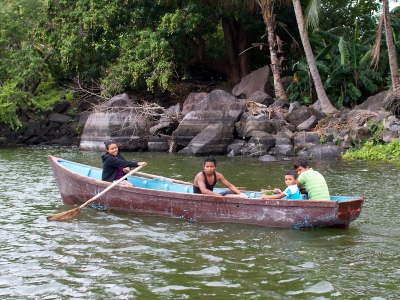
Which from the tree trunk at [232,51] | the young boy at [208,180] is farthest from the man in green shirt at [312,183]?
the tree trunk at [232,51]

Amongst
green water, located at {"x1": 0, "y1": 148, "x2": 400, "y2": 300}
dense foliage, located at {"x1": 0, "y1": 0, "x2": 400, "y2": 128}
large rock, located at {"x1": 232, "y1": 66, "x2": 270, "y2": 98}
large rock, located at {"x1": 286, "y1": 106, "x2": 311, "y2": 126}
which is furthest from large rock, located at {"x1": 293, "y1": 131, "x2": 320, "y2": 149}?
green water, located at {"x1": 0, "y1": 148, "x2": 400, "y2": 300}

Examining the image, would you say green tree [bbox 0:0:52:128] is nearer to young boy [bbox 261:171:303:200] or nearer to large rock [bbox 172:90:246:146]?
large rock [bbox 172:90:246:146]

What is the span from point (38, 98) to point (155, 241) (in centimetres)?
2168

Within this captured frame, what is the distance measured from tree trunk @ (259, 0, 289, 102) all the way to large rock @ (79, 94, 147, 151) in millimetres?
5879

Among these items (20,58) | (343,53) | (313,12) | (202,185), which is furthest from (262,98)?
(202,185)

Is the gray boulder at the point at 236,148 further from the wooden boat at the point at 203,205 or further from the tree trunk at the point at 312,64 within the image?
the wooden boat at the point at 203,205

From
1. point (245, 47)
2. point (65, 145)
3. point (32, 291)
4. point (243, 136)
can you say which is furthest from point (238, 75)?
point (32, 291)

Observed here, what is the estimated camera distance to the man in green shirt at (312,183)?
8.93 m

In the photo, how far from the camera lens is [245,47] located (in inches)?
1078

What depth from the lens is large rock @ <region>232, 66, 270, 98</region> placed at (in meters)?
24.4

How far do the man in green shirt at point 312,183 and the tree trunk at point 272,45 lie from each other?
1469cm

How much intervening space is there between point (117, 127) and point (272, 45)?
7.25 metres

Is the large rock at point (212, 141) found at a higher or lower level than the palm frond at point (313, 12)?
lower

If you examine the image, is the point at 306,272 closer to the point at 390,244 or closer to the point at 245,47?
the point at 390,244
